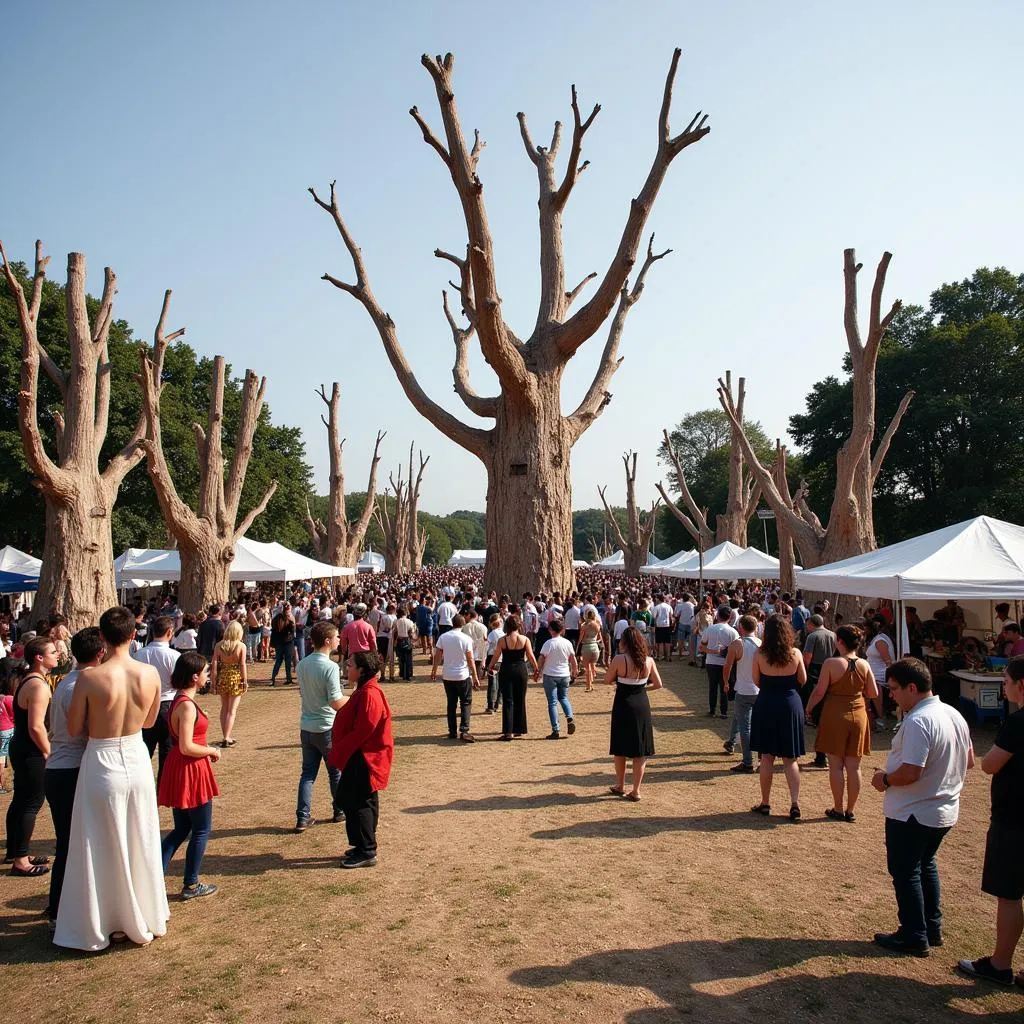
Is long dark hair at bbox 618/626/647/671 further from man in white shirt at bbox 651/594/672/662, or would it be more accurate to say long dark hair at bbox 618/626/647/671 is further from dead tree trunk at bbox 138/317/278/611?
dead tree trunk at bbox 138/317/278/611

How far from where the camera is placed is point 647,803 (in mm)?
7102

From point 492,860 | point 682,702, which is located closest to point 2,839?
point 492,860

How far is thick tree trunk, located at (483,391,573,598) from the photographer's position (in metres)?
17.8

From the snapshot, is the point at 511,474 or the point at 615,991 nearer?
the point at 615,991

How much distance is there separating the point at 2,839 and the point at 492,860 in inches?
162

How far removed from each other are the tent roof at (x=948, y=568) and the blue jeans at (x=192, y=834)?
362 inches

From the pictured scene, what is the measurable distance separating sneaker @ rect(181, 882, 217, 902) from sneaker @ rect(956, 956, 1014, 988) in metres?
4.48

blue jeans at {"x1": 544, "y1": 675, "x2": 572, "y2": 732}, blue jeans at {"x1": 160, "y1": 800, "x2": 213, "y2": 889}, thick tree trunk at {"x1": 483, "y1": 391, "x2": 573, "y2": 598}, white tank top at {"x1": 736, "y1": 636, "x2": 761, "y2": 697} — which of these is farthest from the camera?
thick tree trunk at {"x1": 483, "y1": 391, "x2": 573, "y2": 598}

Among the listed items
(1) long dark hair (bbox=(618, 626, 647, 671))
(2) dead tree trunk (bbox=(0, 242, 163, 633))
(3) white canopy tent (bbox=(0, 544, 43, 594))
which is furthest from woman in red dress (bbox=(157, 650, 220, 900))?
(3) white canopy tent (bbox=(0, 544, 43, 594))

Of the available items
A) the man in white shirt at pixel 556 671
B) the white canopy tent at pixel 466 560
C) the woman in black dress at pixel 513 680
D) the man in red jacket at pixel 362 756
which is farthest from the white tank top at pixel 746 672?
the white canopy tent at pixel 466 560

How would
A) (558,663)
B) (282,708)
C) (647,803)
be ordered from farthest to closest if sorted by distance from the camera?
(282,708) → (558,663) → (647,803)

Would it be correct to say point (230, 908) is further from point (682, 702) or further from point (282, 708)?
point (682, 702)

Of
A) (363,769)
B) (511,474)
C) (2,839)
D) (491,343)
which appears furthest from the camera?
(511,474)

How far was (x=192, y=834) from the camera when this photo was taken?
497cm
